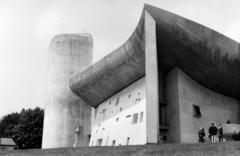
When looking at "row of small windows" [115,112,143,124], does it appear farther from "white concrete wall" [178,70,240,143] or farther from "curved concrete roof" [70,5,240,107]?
"curved concrete roof" [70,5,240,107]

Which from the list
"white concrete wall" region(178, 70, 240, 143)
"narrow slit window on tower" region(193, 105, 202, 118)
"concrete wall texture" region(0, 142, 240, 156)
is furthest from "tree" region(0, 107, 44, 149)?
"concrete wall texture" region(0, 142, 240, 156)

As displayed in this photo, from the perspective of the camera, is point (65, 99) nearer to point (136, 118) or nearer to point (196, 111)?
point (136, 118)

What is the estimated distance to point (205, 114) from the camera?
26.2 meters

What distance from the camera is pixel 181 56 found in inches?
949

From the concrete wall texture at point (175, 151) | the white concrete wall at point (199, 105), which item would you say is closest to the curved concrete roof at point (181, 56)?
the white concrete wall at point (199, 105)

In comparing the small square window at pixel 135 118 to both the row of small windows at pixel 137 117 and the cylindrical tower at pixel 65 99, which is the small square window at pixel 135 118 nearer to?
the row of small windows at pixel 137 117

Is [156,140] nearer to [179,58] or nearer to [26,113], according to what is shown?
[179,58]

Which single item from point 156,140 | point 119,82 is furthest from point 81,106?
point 156,140

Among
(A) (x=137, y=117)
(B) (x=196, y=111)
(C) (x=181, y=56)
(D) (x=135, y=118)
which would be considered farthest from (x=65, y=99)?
(C) (x=181, y=56)

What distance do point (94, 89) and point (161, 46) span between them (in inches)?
417

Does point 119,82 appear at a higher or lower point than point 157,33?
lower

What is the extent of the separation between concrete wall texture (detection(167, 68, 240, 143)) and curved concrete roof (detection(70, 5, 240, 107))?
621mm

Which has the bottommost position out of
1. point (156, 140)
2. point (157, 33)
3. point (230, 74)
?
point (156, 140)

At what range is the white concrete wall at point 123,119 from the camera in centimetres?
2461
